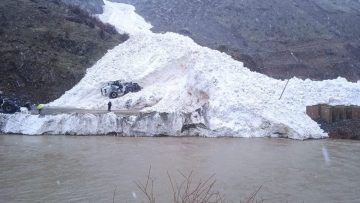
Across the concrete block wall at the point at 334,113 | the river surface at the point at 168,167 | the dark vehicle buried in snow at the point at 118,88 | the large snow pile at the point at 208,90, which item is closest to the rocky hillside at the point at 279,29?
the large snow pile at the point at 208,90

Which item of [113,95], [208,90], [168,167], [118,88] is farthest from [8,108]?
[168,167]

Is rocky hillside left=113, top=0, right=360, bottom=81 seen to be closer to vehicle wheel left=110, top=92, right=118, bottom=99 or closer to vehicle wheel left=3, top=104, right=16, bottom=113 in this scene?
vehicle wheel left=110, top=92, right=118, bottom=99

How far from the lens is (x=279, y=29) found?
50.4 metres

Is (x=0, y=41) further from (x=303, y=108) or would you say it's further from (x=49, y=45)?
(x=303, y=108)

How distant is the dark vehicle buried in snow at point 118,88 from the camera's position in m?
23.7

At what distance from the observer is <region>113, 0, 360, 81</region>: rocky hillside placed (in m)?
40.7

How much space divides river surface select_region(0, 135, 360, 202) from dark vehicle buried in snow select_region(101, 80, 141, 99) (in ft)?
26.8

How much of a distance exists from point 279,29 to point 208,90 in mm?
34347

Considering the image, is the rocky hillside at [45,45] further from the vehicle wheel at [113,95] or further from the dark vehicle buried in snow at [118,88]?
the vehicle wheel at [113,95]

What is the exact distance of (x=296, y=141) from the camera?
15477 mm

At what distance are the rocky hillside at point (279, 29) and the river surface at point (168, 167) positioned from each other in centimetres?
2383

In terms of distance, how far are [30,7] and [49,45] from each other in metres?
7.08

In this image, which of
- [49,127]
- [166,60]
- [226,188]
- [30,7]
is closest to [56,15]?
[30,7]

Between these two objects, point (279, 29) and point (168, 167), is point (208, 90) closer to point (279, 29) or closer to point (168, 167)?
point (168, 167)
